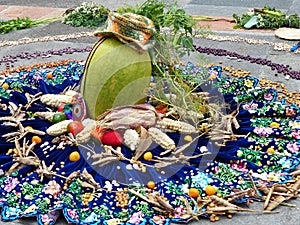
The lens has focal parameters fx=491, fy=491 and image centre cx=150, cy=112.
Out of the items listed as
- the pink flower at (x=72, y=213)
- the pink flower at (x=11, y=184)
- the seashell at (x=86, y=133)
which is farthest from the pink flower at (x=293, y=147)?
the pink flower at (x=11, y=184)

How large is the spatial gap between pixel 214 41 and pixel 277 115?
6.41 ft

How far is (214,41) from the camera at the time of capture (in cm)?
512

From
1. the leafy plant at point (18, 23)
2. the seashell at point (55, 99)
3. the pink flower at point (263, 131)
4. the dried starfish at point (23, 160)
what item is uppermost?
the leafy plant at point (18, 23)

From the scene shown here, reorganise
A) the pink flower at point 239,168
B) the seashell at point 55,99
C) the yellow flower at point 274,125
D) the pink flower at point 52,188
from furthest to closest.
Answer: the seashell at point 55,99 → the yellow flower at point 274,125 → the pink flower at point 239,168 → the pink flower at point 52,188

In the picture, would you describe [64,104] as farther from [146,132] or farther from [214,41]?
[214,41]

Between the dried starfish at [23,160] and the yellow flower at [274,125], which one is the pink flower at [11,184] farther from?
the yellow flower at [274,125]

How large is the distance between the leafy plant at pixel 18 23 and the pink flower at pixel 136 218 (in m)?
3.89

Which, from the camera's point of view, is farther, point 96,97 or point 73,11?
point 73,11

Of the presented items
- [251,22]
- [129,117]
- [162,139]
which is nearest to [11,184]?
[129,117]

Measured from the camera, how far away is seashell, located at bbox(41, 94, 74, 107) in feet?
11.0

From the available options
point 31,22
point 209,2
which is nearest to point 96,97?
point 31,22

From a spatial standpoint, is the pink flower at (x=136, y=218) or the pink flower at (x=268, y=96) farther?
the pink flower at (x=268, y=96)

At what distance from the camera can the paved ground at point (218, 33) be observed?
244 centimetres

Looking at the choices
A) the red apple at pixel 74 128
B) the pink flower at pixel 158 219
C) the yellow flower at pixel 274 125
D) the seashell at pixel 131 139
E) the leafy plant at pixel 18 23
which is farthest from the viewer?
the leafy plant at pixel 18 23
